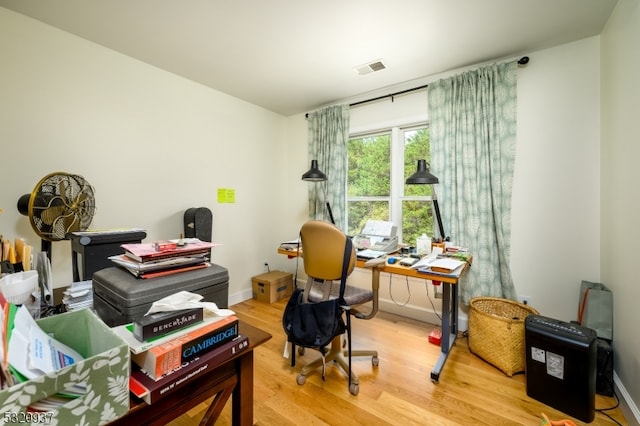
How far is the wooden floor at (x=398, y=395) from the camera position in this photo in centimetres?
151

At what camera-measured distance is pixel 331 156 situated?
3.24 metres

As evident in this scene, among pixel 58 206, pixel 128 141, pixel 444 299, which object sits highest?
pixel 128 141

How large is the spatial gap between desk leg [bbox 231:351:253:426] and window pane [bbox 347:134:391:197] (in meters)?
2.41

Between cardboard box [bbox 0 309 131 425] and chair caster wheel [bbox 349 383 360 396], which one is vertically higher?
cardboard box [bbox 0 309 131 425]

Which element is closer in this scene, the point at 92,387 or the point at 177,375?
the point at 92,387

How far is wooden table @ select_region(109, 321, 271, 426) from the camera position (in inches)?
26.5

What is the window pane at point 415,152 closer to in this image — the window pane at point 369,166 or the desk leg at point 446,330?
the window pane at point 369,166

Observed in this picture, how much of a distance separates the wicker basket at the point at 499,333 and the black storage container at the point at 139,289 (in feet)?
6.20

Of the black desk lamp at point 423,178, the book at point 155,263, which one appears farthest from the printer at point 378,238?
the book at point 155,263

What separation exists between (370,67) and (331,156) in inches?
42.3

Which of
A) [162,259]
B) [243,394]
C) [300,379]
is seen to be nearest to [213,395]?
[243,394]

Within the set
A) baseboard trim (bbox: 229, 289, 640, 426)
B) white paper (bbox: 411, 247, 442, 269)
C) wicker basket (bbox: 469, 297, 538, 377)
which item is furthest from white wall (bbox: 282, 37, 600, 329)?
white paper (bbox: 411, 247, 442, 269)

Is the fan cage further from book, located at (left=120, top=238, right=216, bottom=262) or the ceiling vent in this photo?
the ceiling vent

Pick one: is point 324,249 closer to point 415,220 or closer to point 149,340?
point 149,340
